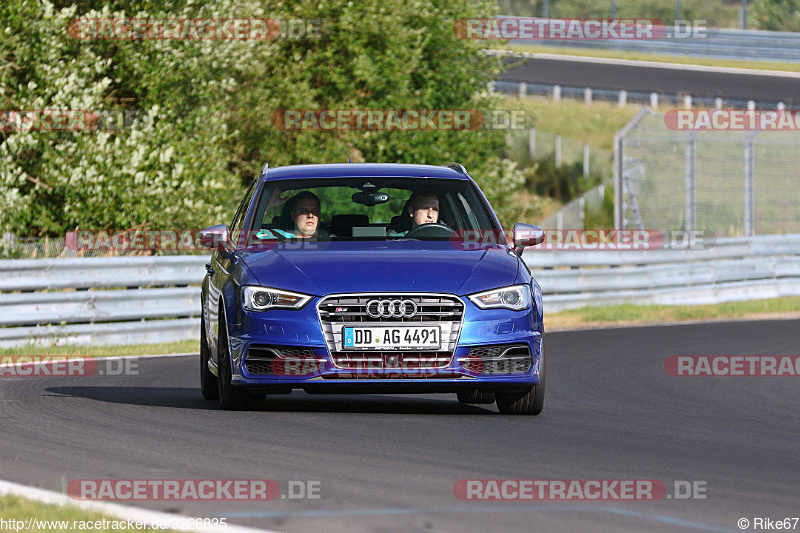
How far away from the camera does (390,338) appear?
30.5ft

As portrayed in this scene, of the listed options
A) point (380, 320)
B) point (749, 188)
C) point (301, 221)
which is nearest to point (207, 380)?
point (301, 221)

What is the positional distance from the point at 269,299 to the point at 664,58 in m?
46.9

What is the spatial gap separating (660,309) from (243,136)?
9.27m

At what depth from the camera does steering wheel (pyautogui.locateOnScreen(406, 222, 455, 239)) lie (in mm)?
10492

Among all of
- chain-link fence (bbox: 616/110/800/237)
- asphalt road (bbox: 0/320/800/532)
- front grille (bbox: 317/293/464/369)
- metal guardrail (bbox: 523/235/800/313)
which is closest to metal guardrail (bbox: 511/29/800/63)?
chain-link fence (bbox: 616/110/800/237)

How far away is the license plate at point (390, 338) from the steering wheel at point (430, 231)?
128cm

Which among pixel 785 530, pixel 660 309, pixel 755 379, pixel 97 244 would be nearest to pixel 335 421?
pixel 785 530

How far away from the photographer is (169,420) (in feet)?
31.6

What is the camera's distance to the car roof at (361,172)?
10930 mm

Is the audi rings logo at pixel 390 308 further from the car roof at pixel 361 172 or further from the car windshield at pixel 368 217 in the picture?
the car roof at pixel 361 172

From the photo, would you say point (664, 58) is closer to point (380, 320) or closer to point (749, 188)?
point (749, 188)

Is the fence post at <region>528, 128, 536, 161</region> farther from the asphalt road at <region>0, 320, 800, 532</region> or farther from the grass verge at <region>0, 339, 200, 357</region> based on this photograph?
the asphalt road at <region>0, 320, 800, 532</region>

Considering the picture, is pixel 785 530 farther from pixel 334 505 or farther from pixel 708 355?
pixel 708 355

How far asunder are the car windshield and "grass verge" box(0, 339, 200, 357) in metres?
5.92
